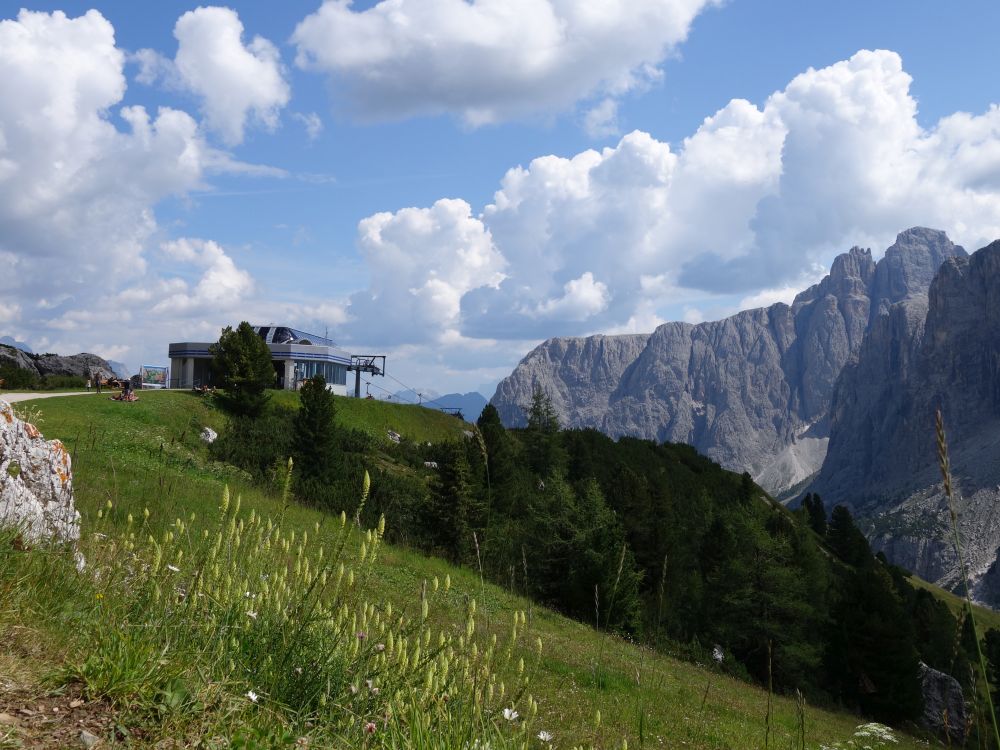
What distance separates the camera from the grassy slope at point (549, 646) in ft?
28.0

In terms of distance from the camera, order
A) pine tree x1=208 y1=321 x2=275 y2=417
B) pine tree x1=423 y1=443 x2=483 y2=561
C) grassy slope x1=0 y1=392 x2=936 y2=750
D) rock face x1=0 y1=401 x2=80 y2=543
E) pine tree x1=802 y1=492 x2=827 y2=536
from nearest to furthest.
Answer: rock face x1=0 y1=401 x2=80 y2=543 < grassy slope x1=0 y1=392 x2=936 y2=750 < pine tree x1=423 y1=443 x2=483 y2=561 < pine tree x1=208 y1=321 x2=275 y2=417 < pine tree x1=802 y1=492 x2=827 y2=536

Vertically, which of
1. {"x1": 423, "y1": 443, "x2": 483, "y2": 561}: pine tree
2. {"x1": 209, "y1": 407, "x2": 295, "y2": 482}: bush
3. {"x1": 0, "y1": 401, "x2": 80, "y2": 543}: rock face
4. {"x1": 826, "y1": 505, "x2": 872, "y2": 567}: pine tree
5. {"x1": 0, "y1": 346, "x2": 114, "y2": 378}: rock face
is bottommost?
{"x1": 826, "y1": 505, "x2": 872, "y2": 567}: pine tree

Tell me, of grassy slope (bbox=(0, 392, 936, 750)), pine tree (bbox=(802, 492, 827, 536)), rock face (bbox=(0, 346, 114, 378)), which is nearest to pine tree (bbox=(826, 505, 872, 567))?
pine tree (bbox=(802, 492, 827, 536))

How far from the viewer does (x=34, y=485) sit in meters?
7.05

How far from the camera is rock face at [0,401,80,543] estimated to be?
599cm

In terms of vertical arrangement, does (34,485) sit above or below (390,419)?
above

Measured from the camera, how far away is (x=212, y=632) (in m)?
4.33

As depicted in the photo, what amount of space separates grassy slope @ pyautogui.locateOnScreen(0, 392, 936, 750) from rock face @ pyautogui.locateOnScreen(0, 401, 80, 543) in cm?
31

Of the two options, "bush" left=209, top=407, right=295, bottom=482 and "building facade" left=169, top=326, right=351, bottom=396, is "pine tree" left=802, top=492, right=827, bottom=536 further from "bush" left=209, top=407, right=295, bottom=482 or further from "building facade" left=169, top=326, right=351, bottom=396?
"bush" left=209, top=407, right=295, bottom=482

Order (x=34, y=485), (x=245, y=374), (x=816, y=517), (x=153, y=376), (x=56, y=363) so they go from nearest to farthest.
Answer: (x=34, y=485) < (x=245, y=374) < (x=153, y=376) < (x=56, y=363) < (x=816, y=517)

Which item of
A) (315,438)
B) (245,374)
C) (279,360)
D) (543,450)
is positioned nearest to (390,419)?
(279,360)

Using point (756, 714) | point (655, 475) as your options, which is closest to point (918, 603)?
point (655, 475)

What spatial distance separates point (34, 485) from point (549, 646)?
13.1m

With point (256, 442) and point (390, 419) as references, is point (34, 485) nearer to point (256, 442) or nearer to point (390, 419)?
point (256, 442)
